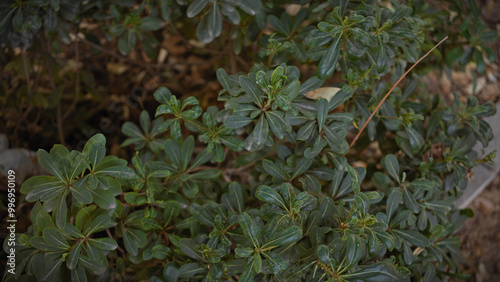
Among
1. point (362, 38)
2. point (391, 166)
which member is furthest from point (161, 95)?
point (391, 166)

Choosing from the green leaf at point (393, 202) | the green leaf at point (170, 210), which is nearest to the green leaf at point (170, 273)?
the green leaf at point (170, 210)

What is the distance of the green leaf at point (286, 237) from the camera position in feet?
3.30

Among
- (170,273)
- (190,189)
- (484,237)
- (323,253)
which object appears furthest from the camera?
(484,237)

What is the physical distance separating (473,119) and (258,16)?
880mm

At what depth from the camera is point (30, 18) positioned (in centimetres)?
136

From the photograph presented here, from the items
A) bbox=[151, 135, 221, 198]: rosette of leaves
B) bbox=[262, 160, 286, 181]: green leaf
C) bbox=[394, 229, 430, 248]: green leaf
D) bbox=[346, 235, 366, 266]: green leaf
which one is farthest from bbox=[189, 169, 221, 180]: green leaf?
bbox=[394, 229, 430, 248]: green leaf

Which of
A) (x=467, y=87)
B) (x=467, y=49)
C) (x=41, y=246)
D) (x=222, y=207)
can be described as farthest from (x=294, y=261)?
(x=467, y=87)

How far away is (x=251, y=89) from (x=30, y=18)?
879 mm

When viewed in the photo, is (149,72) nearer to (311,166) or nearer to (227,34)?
(227,34)

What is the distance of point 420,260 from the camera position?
52.2 inches

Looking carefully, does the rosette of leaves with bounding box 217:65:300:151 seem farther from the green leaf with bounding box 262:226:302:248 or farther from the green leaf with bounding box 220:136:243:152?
the green leaf with bounding box 262:226:302:248

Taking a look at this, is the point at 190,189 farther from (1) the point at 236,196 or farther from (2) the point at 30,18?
(2) the point at 30,18

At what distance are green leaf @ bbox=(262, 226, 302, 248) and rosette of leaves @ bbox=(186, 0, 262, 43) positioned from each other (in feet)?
2.32

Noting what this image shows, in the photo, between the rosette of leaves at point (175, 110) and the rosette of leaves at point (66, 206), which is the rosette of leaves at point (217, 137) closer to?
the rosette of leaves at point (175, 110)
